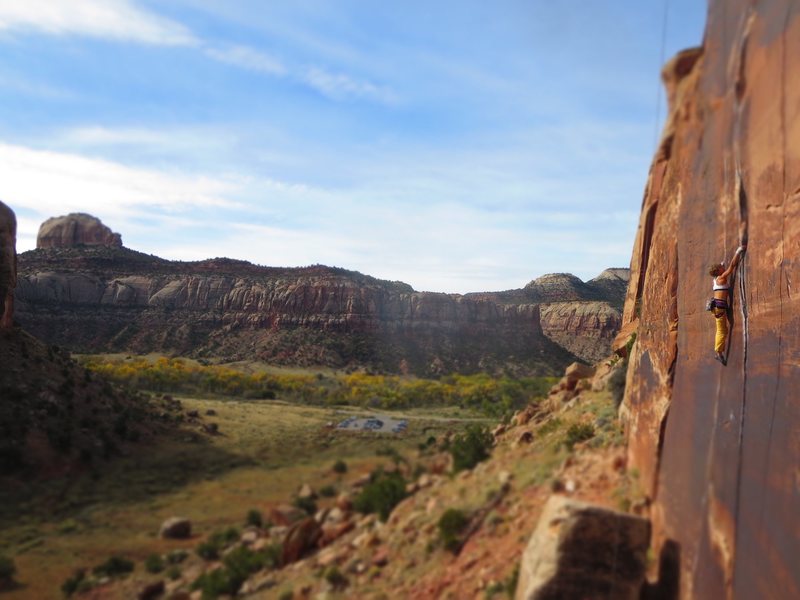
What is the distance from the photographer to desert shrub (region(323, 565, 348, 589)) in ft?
34.6

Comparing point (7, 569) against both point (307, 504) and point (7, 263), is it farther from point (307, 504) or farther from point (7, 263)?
point (7, 263)

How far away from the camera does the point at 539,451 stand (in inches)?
496

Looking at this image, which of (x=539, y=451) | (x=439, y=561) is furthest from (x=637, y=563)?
(x=539, y=451)

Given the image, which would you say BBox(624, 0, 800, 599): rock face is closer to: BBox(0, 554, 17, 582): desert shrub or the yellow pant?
the yellow pant

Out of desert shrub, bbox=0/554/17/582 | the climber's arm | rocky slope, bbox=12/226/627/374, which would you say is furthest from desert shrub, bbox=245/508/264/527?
rocky slope, bbox=12/226/627/374

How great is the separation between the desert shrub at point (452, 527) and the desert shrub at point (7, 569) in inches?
443

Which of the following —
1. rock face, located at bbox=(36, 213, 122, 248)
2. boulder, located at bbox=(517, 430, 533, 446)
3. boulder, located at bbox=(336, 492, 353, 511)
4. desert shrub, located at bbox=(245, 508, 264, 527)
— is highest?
rock face, located at bbox=(36, 213, 122, 248)

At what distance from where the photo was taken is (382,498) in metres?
13.3

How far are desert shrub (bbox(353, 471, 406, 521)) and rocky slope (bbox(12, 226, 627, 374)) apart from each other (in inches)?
2664

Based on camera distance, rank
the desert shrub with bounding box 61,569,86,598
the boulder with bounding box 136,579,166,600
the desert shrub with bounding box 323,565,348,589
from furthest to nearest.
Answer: the desert shrub with bounding box 61,569,86,598
the boulder with bounding box 136,579,166,600
the desert shrub with bounding box 323,565,348,589

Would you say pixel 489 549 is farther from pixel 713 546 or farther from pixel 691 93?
pixel 691 93

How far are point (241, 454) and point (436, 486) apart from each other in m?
17.4

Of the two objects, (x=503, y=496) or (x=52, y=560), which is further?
(x=52, y=560)

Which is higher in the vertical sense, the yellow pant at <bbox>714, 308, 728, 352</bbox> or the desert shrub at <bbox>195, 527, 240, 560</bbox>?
the yellow pant at <bbox>714, 308, 728, 352</bbox>
